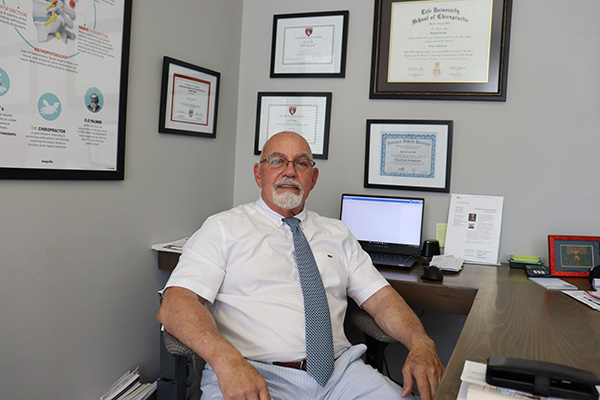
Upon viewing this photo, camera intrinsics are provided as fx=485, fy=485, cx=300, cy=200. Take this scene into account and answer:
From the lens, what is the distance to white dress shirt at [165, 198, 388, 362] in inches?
60.6

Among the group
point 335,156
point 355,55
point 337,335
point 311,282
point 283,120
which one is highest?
point 355,55

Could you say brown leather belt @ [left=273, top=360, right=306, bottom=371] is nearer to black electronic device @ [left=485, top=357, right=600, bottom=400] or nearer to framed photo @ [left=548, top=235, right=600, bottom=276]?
black electronic device @ [left=485, top=357, right=600, bottom=400]

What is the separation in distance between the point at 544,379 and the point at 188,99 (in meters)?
2.02

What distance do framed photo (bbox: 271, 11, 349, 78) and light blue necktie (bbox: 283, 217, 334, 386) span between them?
1253mm

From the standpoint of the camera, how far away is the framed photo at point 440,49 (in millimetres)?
2369

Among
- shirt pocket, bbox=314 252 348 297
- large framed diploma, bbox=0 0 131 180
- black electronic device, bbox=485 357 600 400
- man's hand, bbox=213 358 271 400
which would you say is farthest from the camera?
shirt pocket, bbox=314 252 348 297

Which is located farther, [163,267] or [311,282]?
[163,267]

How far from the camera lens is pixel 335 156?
267 centimetres

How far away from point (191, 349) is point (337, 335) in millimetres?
518

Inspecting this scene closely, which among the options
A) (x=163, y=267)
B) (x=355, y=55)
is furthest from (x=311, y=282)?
(x=355, y=55)

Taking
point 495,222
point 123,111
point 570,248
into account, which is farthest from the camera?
point 495,222

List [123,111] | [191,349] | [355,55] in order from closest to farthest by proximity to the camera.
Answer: [191,349]
[123,111]
[355,55]

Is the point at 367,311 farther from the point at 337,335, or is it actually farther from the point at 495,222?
the point at 495,222

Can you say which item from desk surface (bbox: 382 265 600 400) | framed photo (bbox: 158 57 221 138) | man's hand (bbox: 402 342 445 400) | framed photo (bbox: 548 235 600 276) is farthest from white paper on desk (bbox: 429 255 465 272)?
framed photo (bbox: 158 57 221 138)
